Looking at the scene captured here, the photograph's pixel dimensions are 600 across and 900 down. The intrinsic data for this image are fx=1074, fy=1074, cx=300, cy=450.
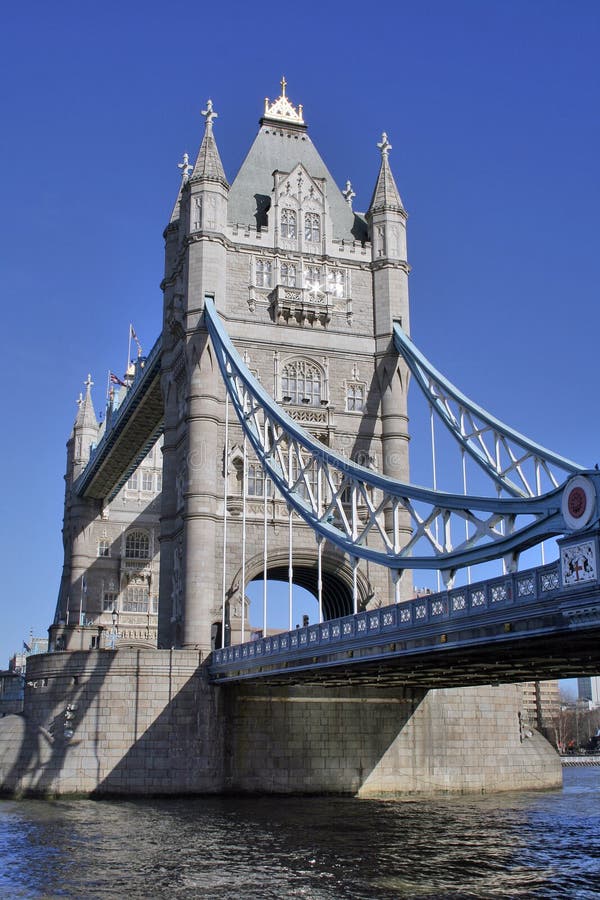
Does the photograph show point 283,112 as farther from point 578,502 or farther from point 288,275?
point 578,502

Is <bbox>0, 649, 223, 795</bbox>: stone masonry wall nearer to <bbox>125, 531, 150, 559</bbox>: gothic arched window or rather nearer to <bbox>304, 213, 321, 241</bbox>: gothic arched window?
<bbox>304, 213, 321, 241</bbox>: gothic arched window

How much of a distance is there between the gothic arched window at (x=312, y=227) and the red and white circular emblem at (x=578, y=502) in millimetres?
30849

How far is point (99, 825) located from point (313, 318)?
950 inches

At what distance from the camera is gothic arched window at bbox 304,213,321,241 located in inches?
1873

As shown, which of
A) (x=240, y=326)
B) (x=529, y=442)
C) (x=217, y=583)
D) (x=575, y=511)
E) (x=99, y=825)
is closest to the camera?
(x=575, y=511)

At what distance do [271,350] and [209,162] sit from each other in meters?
8.57

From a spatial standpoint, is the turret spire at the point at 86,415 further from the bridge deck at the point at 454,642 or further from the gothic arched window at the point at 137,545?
the bridge deck at the point at 454,642

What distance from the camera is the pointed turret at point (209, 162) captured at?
45.7 metres

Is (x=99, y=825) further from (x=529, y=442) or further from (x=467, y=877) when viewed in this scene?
(x=529, y=442)

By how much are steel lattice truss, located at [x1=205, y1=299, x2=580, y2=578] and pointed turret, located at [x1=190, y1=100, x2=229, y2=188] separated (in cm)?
590

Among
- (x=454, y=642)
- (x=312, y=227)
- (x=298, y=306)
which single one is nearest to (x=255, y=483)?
(x=298, y=306)

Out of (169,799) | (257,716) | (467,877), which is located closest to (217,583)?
(257,716)

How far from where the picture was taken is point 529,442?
110 feet

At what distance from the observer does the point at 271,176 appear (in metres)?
49.4
